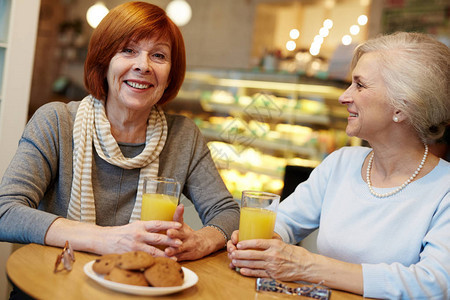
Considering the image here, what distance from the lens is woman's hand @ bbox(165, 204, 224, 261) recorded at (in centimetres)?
142

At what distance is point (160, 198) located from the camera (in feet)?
4.73

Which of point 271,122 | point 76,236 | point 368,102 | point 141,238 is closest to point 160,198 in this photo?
point 141,238

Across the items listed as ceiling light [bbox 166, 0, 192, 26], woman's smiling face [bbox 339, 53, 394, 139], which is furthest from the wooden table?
ceiling light [bbox 166, 0, 192, 26]

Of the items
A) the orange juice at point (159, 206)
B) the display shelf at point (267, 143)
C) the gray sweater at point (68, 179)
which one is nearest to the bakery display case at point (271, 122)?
the display shelf at point (267, 143)

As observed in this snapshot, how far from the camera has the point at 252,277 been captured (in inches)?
54.1

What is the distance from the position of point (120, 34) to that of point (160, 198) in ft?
2.16

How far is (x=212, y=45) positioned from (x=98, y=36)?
16.8ft

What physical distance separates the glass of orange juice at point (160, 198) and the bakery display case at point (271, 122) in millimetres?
2730

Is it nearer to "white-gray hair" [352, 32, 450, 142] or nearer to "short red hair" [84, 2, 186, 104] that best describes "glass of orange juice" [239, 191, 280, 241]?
"white-gray hair" [352, 32, 450, 142]

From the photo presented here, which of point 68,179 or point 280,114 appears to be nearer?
point 68,179

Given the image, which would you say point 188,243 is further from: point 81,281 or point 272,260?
point 81,281

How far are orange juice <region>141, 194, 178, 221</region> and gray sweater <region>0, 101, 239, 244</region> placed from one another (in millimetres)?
264

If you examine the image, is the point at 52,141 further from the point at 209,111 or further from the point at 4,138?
the point at 209,111

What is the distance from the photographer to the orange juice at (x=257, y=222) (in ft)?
4.56
